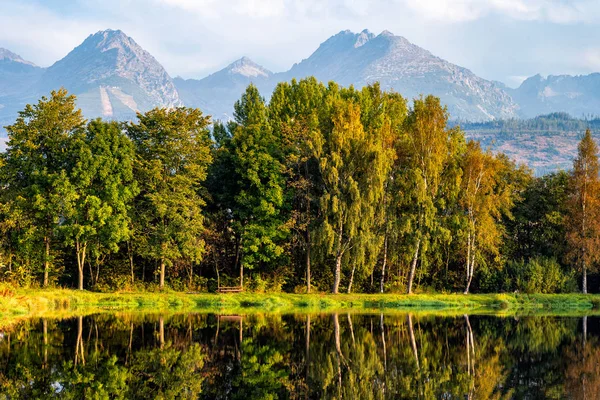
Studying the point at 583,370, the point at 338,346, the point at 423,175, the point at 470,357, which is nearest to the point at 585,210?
the point at 423,175

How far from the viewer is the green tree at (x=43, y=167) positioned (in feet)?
156

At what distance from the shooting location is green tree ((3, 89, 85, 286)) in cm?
4744

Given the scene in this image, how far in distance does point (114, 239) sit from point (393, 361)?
92.1 feet

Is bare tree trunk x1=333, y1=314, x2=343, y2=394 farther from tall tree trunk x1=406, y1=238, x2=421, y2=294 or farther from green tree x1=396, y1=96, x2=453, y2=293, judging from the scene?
green tree x1=396, y1=96, x2=453, y2=293

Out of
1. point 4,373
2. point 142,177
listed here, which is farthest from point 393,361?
point 142,177

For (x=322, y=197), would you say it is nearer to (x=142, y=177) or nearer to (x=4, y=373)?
(x=142, y=177)

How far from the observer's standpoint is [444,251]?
5844 cm

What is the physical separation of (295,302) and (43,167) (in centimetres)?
2046

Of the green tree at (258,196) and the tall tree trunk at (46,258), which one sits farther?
the green tree at (258,196)

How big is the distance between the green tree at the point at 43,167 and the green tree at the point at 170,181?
531cm

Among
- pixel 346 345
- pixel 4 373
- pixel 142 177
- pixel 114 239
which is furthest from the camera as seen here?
pixel 142 177

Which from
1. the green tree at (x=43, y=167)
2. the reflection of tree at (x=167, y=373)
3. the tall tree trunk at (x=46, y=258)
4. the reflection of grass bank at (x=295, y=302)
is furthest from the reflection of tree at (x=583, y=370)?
the tall tree trunk at (x=46, y=258)

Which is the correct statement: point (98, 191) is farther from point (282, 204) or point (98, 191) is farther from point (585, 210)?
point (585, 210)

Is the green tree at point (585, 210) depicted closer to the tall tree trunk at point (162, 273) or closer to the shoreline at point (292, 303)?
the shoreline at point (292, 303)
